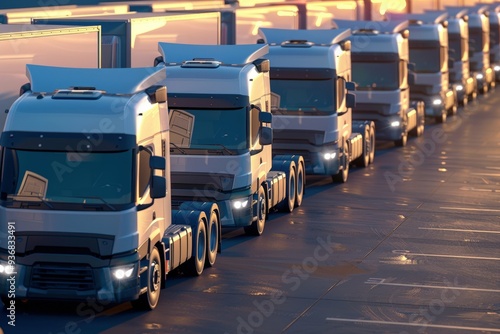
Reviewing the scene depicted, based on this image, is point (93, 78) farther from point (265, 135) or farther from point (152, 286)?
point (265, 135)

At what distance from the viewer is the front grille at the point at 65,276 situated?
653 inches

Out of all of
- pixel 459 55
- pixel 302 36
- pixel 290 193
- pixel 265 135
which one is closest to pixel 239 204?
pixel 265 135

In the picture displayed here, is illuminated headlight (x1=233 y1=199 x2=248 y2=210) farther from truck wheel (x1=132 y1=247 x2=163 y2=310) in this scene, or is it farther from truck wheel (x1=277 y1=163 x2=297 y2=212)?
truck wheel (x1=132 y1=247 x2=163 y2=310)

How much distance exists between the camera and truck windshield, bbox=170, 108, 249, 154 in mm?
22422

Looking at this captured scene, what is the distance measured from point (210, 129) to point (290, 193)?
4.13 metres

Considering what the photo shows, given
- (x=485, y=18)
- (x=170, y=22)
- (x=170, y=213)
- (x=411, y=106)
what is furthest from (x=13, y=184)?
(x=485, y=18)

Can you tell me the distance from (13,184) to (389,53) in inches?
817

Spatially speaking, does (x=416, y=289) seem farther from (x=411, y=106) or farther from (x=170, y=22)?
(x=411, y=106)

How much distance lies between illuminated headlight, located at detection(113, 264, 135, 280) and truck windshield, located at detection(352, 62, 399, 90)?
66.0ft

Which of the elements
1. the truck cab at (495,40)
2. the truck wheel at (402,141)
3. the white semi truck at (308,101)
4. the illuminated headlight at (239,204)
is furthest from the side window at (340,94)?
the truck cab at (495,40)

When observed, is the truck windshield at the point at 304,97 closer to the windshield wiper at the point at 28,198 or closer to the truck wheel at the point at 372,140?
the truck wheel at the point at 372,140

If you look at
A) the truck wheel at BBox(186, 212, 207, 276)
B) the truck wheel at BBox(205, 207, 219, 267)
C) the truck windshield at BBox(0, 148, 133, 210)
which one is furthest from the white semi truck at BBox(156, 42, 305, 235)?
the truck windshield at BBox(0, 148, 133, 210)

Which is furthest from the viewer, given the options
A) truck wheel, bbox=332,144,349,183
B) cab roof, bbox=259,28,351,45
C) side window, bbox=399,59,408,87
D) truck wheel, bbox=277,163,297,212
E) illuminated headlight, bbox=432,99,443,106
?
illuminated headlight, bbox=432,99,443,106

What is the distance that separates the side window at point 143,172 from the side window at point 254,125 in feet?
18.7
